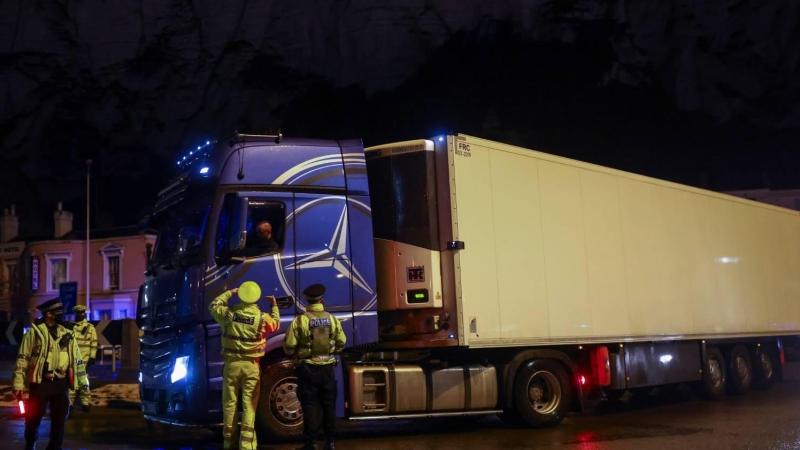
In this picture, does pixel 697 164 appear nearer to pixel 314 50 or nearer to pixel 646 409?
pixel 314 50

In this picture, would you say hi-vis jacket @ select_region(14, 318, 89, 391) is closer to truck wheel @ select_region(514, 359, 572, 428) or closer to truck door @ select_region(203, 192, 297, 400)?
truck door @ select_region(203, 192, 297, 400)

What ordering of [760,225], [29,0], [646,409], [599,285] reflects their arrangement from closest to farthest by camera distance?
[599,285], [646,409], [760,225], [29,0]

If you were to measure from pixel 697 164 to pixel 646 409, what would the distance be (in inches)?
1819

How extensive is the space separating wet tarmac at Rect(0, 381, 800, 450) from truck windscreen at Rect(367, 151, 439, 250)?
2407 mm

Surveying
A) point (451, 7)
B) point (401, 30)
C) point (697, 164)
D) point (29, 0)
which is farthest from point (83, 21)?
point (697, 164)

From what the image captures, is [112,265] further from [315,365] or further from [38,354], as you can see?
[315,365]

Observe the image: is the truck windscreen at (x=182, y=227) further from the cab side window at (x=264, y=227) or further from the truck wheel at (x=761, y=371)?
the truck wheel at (x=761, y=371)

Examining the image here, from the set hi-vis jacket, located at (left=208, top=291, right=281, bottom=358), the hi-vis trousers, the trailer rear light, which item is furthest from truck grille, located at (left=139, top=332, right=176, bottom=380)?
the trailer rear light

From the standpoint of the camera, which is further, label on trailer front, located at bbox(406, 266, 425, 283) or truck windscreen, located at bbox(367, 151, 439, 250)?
truck windscreen, located at bbox(367, 151, 439, 250)

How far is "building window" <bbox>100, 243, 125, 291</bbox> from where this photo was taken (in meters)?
44.7

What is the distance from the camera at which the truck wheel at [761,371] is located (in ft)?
48.9

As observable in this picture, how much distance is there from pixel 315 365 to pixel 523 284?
333 centimetres

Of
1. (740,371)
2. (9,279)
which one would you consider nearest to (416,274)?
(740,371)

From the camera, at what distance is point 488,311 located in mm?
9289
